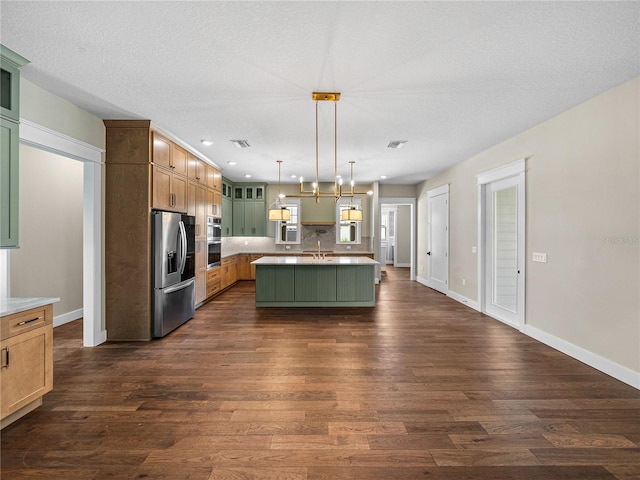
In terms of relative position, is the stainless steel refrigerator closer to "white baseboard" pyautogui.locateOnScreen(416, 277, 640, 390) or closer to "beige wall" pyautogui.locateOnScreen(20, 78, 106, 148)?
"beige wall" pyautogui.locateOnScreen(20, 78, 106, 148)

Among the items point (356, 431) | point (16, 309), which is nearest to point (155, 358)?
point (16, 309)

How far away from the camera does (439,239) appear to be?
761 centimetres

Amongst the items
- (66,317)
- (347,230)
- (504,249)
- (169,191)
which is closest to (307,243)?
(347,230)

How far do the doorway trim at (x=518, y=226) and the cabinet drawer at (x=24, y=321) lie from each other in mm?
5206

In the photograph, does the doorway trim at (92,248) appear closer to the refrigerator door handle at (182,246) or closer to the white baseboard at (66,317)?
the refrigerator door handle at (182,246)

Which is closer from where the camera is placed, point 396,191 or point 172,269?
point 172,269

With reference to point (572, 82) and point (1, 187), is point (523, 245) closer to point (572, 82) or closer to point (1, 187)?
point (572, 82)

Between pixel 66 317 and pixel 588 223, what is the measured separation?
6.86 m

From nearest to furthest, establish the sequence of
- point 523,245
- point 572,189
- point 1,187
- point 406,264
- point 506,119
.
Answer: point 1,187, point 572,189, point 506,119, point 523,245, point 406,264

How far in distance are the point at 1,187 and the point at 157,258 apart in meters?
1.77

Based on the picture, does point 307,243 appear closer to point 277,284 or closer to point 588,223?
point 277,284

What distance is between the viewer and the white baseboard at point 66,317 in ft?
15.7

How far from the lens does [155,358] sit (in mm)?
3561

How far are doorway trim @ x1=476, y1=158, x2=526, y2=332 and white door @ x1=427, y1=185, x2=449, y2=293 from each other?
1.50 metres
